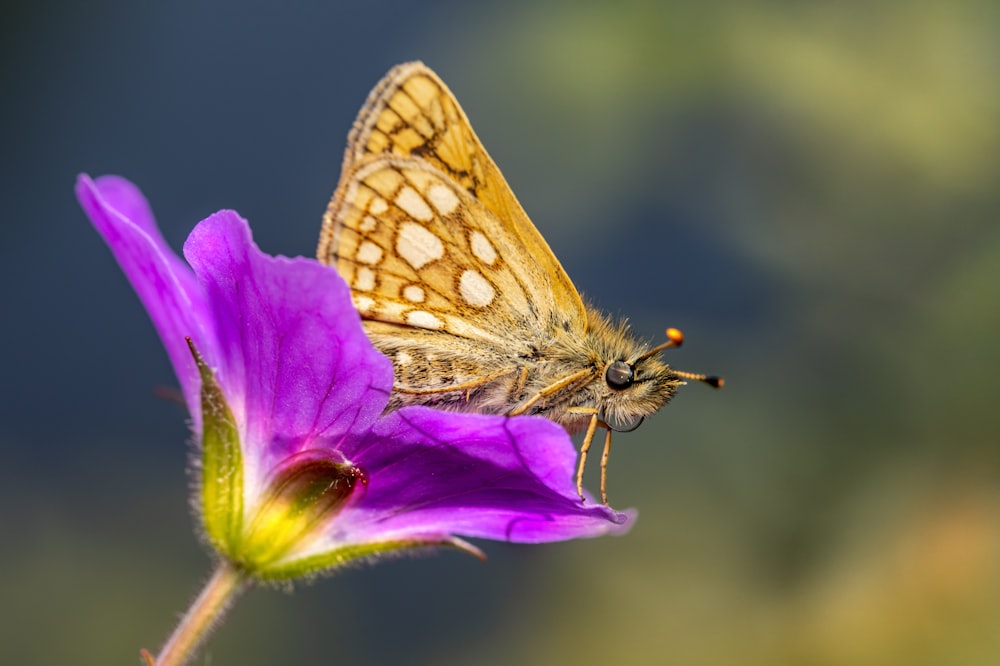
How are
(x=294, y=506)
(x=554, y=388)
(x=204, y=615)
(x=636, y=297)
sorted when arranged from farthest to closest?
(x=636, y=297), (x=554, y=388), (x=294, y=506), (x=204, y=615)

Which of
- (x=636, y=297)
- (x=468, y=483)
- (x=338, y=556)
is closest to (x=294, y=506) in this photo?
(x=338, y=556)

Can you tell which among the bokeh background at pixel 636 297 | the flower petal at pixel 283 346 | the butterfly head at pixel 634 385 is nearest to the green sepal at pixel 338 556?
the flower petal at pixel 283 346

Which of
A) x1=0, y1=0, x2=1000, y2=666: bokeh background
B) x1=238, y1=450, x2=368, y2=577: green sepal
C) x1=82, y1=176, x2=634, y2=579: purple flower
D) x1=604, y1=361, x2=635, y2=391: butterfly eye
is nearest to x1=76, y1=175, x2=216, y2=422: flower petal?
x1=82, y1=176, x2=634, y2=579: purple flower

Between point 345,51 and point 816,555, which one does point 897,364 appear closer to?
point 816,555

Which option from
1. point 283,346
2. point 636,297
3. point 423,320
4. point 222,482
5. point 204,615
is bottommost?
point 204,615

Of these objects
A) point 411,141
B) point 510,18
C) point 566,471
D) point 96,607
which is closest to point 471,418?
point 566,471

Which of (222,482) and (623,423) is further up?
(623,423)

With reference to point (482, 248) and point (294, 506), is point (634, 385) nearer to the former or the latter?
point (482, 248)

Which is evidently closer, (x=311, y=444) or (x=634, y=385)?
(x=311, y=444)
